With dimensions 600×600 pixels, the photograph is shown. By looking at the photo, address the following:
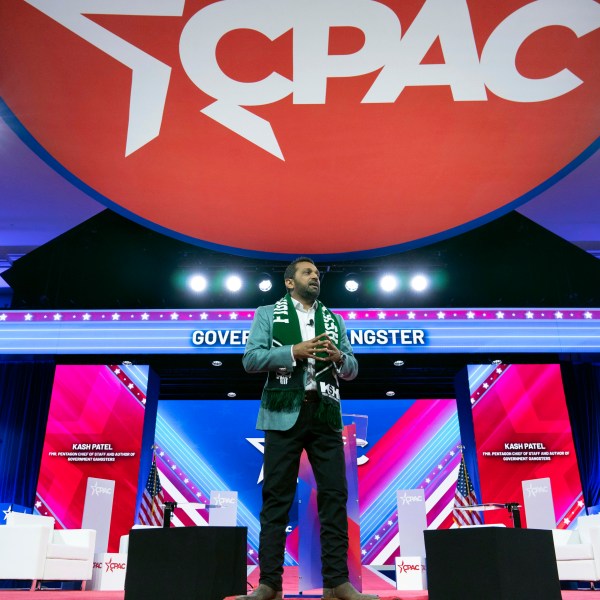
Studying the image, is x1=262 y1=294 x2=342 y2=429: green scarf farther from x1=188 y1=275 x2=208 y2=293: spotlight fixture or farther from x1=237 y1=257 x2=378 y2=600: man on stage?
x1=188 y1=275 x2=208 y2=293: spotlight fixture

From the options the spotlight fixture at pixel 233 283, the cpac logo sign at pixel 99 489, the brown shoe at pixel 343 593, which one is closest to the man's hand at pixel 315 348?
the brown shoe at pixel 343 593

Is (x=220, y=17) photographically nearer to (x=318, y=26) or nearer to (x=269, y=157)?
(x=318, y=26)

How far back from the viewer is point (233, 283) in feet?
28.7

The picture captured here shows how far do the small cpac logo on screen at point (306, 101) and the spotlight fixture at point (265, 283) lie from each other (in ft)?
8.37

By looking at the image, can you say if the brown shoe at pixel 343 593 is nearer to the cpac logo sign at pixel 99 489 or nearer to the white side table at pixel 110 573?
the white side table at pixel 110 573

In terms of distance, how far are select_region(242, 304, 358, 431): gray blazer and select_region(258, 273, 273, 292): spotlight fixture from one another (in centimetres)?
575

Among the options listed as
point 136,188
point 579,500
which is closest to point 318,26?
point 136,188

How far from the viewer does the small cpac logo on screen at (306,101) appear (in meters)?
4.88

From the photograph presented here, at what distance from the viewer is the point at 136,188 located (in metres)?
5.85

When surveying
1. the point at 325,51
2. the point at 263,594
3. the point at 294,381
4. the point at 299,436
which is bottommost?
the point at 263,594

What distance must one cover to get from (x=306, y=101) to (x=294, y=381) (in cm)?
335

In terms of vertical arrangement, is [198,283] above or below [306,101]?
above

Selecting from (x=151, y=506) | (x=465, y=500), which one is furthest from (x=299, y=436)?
(x=465, y=500)

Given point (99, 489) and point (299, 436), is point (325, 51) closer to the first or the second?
point (299, 436)
